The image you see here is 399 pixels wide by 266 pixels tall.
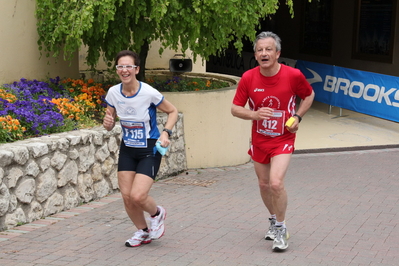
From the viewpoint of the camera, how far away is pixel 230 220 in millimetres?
6652

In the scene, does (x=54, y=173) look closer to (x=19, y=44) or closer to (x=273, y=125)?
(x=273, y=125)

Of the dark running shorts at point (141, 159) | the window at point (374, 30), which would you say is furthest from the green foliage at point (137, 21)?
the window at point (374, 30)

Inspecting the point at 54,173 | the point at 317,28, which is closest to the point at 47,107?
the point at 54,173

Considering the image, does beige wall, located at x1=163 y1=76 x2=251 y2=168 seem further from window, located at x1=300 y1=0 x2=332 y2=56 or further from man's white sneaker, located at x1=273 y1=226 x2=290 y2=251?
window, located at x1=300 y1=0 x2=332 y2=56

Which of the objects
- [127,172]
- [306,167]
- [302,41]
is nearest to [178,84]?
[306,167]

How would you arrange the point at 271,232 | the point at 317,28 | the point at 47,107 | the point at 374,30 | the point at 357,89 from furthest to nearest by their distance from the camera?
the point at 317,28
the point at 374,30
the point at 357,89
the point at 47,107
the point at 271,232

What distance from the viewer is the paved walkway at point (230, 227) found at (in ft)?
17.7

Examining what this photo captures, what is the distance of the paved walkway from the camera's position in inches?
212

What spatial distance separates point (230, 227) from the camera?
20.9 feet

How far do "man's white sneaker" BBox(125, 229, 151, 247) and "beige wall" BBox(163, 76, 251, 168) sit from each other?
3.65 metres

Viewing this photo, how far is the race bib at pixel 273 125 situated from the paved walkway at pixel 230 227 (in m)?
1.07

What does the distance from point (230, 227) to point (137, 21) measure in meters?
3.32

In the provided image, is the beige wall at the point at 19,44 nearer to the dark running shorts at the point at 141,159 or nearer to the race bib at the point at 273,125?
the dark running shorts at the point at 141,159

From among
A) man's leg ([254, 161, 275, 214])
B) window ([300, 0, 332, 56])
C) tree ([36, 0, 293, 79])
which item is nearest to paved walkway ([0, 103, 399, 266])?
man's leg ([254, 161, 275, 214])
